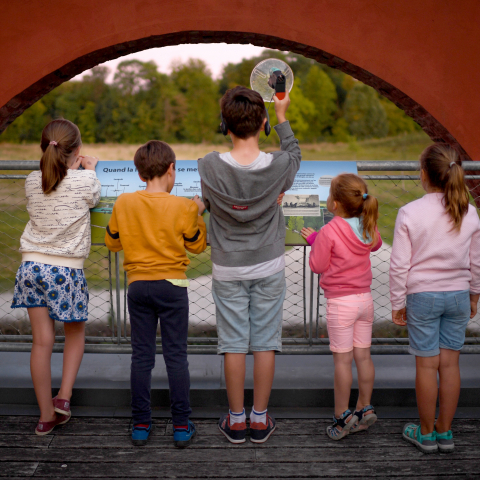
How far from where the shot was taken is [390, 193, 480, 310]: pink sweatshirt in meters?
2.52

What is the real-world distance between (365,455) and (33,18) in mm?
3952

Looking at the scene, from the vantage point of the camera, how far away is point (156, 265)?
255 cm

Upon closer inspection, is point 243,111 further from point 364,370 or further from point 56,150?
point 364,370

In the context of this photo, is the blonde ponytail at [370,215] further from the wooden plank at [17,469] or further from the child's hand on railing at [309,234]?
the wooden plank at [17,469]

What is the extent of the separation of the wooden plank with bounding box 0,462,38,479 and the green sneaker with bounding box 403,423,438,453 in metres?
1.87

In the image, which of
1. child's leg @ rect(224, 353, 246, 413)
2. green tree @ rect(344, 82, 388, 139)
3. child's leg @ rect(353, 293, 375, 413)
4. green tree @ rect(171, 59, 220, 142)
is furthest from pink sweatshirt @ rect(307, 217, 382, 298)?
green tree @ rect(344, 82, 388, 139)

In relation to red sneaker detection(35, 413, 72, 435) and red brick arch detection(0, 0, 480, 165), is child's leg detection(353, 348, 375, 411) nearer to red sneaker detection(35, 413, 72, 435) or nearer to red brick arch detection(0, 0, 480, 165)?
red sneaker detection(35, 413, 72, 435)

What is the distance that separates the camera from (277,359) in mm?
3586

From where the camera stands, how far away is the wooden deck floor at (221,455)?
2.46 m

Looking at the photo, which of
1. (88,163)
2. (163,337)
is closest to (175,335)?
(163,337)

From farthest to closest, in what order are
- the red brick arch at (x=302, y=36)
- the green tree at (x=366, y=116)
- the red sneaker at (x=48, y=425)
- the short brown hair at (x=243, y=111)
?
the green tree at (x=366, y=116)
the red brick arch at (x=302, y=36)
the red sneaker at (x=48, y=425)
the short brown hair at (x=243, y=111)

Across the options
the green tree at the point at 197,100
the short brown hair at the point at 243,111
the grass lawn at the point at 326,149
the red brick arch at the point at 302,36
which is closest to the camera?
the short brown hair at the point at 243,111

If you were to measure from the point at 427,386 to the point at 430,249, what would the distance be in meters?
0.68

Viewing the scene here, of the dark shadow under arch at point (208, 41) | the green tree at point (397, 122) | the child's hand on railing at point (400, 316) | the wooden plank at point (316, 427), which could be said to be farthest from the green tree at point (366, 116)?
the child's hand on railing at point (400, 316)
